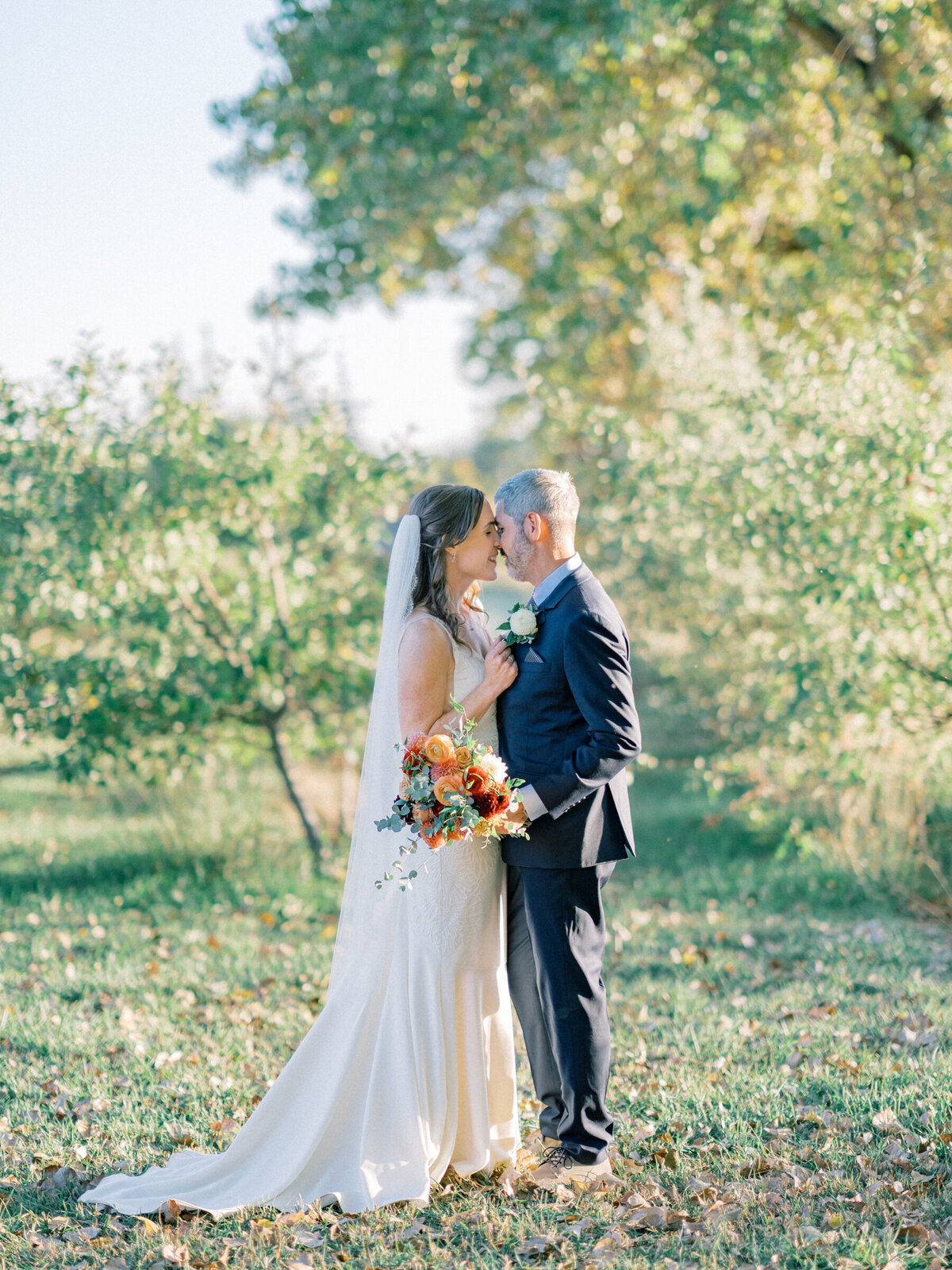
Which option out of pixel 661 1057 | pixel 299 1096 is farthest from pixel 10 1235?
pixel 661 1057

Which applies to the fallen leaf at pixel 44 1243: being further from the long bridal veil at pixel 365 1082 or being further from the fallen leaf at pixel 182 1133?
the fallen leaf at pixel 182 1133

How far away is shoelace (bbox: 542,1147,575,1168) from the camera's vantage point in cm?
380

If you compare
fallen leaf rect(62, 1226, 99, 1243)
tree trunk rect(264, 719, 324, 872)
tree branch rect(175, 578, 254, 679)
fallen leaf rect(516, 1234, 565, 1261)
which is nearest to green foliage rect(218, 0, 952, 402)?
tree branch rect(175, 578, 254, 679)

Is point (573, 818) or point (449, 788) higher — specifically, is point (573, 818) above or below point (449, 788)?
below

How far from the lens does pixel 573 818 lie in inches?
147

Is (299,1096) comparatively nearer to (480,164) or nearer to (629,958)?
(629,958)

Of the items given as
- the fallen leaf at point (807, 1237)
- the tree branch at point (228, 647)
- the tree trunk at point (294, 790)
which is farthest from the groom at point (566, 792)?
the tree trunk at point (294, 790)

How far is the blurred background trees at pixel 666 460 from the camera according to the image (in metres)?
7.29

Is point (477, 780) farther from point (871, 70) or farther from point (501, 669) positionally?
point (871, 70)

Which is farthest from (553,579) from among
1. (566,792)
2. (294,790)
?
(294,790)

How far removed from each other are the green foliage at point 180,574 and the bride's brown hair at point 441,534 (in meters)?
4.22

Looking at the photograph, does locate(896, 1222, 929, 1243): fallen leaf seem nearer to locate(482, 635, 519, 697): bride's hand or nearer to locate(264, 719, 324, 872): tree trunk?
locate(482, 635, 519, 697): bride's hand

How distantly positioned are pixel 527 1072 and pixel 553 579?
261 centimetres

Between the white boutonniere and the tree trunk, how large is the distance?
210 inches
